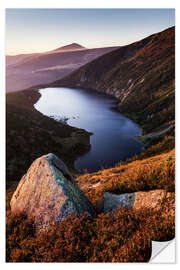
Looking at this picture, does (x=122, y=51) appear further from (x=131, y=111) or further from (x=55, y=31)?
(x=55, y=31)

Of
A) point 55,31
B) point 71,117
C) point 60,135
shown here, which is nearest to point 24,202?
point 55,31

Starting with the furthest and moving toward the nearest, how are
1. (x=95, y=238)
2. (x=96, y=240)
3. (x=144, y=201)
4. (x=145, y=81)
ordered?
(x=145, y=81) < (x=144, y=201) < (x=95, y=238) < (x=96, y=240)

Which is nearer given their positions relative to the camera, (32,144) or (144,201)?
(144,201)

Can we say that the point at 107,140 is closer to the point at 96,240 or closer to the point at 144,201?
the point at 144,201

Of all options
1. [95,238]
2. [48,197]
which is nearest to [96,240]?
[95,238]

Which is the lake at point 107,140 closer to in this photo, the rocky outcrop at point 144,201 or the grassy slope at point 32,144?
the grassy slope at point 32,144

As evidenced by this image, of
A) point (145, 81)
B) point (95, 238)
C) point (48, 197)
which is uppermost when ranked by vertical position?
point (145, 81)

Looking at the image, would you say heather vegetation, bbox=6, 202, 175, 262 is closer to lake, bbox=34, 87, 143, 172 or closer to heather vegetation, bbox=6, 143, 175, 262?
heather vegetation, bbox=6, 143, 175, 262
